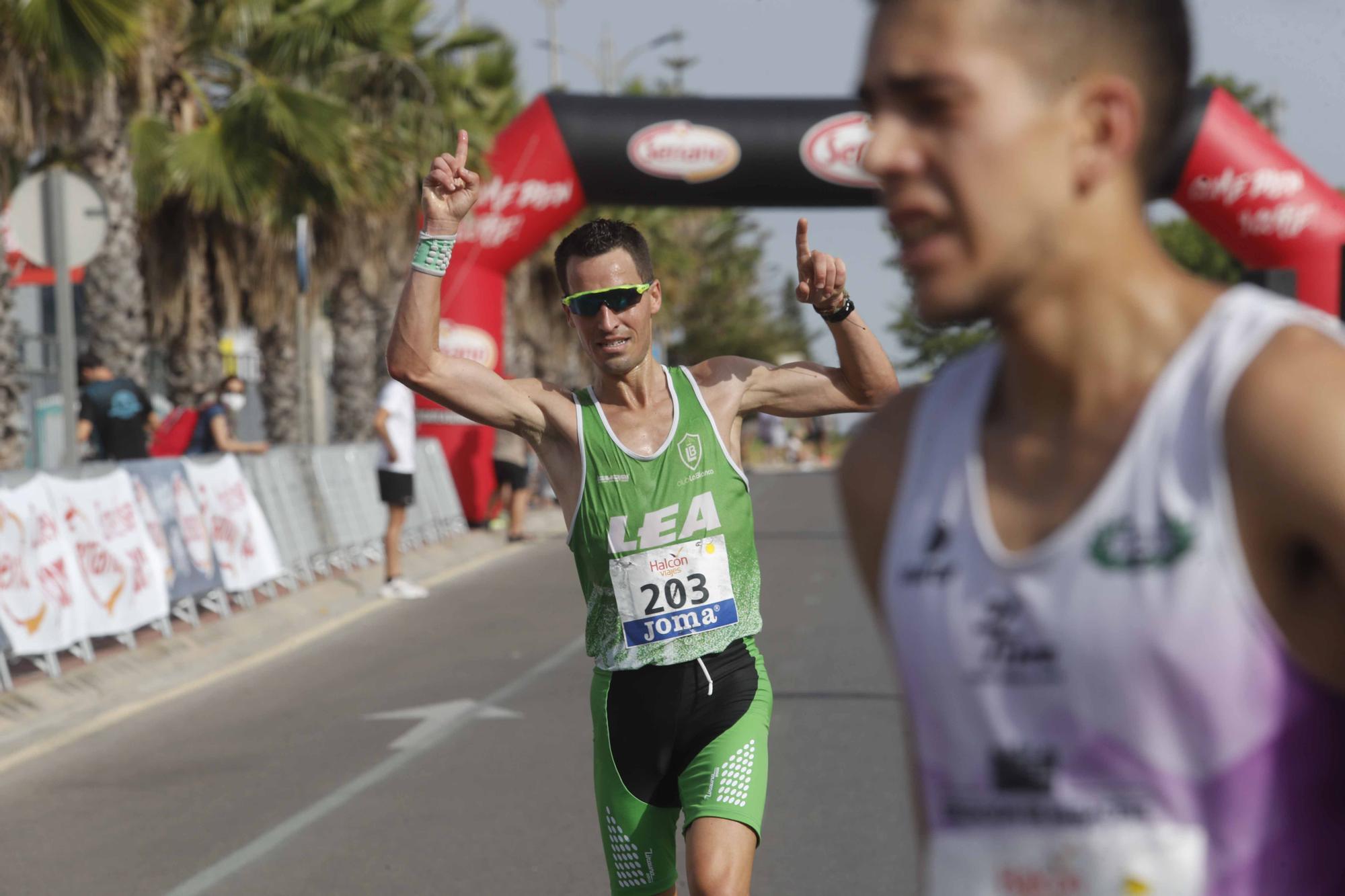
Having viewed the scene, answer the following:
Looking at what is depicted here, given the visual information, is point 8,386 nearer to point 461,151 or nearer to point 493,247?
point 493,247

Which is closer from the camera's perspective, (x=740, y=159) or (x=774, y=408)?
(x=774, y=408)

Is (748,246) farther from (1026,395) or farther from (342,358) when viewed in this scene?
(1026,395)

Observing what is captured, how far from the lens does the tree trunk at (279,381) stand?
25578 mm

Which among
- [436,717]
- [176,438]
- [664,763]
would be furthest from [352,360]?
[664,763]

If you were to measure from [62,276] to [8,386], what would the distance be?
2.55 m

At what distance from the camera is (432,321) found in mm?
4035

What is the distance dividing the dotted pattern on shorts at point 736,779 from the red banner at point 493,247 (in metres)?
17.1

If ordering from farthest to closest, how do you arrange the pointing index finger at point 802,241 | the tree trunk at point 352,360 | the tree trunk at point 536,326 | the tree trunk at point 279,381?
the tree trunk at point 536,326
the tree trunk at point 352,360
the tree trunk at point 279,381
the pointing index finger at point 802,241

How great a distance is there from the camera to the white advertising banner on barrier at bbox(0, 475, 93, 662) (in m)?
9.88

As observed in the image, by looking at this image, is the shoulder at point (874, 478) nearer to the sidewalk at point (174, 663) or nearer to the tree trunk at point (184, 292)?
the sidewalk at point (174, 663)

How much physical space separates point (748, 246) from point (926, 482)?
81.0 m

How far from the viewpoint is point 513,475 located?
21766mm

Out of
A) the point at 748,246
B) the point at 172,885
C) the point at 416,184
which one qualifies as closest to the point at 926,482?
the point at 172,885

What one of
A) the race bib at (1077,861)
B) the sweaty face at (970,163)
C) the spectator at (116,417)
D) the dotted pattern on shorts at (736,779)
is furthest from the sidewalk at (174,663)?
the sweaty face at (970,163)
